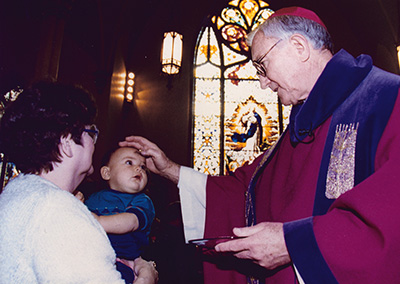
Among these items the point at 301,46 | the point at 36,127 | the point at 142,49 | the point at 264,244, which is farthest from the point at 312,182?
the point at 142,49

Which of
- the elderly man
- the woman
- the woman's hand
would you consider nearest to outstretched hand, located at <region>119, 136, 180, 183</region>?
the elderly man

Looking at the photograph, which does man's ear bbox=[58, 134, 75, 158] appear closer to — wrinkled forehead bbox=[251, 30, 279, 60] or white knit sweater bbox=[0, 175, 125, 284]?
white knit sweater bbox=[0, 175, 125, 284]

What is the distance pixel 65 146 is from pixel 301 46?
4.29 ft

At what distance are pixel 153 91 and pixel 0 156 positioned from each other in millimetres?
4151

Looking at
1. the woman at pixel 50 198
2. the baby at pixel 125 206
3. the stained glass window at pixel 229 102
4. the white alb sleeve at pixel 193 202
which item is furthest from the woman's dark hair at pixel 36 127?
the stained glass window at pixel 229 102

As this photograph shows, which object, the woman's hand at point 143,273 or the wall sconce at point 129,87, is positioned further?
the wall sconce at point 129,87

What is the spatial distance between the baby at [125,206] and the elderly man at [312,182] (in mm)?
200

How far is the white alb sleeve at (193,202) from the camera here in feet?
6.97

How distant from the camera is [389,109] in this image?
129cm

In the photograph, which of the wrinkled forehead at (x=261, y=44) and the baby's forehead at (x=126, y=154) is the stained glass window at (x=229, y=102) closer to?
the baby's forehead at (x=126, y=154)

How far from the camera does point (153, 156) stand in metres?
2.23

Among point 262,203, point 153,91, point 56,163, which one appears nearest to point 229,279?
point 262,203

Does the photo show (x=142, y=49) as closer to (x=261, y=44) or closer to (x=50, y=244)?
(x=261, y=44)

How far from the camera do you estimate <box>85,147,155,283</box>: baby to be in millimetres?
1695
